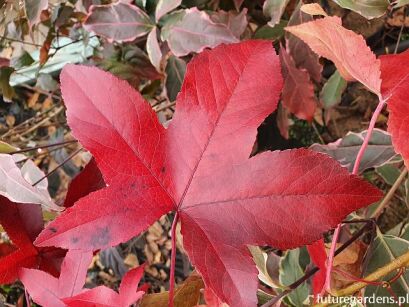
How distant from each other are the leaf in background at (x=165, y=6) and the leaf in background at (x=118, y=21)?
0.04 meters

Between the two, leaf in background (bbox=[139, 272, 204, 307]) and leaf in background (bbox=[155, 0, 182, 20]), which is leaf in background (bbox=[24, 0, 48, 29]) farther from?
leaf in background (bbox=[139, 272, 204, 307])

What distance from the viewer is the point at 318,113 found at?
3.68 ft

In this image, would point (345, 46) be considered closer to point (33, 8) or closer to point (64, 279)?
point (64, 279)

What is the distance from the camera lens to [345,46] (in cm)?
34

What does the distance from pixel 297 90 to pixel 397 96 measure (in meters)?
0.39

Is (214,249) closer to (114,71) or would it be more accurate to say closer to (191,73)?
(191,73)

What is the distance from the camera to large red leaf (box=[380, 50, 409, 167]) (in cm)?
34

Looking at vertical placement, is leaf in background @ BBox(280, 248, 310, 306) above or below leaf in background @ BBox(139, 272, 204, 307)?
below

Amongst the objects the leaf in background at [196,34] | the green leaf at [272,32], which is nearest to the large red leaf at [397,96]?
the leaf in background at [196,34]

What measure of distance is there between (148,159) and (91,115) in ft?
0.15

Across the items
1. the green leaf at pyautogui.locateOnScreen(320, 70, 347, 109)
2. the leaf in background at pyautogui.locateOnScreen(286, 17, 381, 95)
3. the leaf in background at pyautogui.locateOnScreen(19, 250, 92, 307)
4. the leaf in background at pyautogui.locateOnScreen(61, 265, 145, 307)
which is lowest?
the green leaf at pyautogui.locateOnScreen(320, 70, 347, 109)

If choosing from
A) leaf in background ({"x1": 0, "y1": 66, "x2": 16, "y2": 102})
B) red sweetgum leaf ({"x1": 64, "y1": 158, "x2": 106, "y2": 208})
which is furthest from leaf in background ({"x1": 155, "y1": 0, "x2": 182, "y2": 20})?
leaf in background ({"x1": 0, "y1": 66, "x2": 16, "y2": 102})

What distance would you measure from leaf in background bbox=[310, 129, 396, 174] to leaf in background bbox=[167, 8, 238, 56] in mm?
169

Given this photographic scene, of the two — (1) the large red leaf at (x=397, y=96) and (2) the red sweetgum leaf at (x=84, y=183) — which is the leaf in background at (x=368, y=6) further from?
(2) the red sweetgum leaf at (x=84, y=183)
